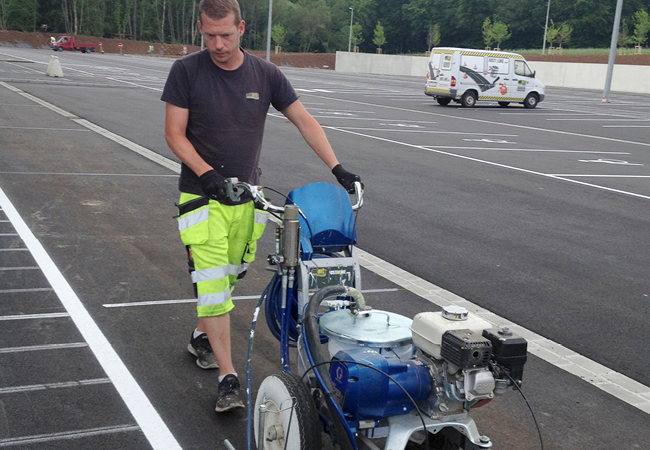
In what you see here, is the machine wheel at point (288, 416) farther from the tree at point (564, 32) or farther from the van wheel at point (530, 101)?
the tree at point (564, 32)

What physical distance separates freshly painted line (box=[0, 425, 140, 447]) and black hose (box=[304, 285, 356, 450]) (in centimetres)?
115

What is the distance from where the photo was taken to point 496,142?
1797cm

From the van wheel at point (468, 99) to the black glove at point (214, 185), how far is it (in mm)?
28770

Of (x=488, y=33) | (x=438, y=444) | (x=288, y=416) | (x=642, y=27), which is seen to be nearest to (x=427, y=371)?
(x=438, y=444)

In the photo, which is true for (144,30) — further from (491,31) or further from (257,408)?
(257,408)

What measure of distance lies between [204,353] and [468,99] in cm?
2844

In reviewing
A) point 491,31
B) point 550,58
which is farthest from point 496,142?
point 491,31

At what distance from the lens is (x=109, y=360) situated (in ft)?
14.1

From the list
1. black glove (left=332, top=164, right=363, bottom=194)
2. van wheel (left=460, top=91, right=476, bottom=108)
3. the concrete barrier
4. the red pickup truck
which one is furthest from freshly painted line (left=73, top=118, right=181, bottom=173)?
the red pickup truck

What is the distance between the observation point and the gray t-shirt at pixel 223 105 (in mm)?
3674

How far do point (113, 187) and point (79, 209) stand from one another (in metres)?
1.43

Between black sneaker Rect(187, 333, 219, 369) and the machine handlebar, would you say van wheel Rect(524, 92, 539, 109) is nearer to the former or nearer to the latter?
black sneaker Rect(187, 333, 219, 369)

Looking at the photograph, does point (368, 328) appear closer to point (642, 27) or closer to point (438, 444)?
point (438, 444)

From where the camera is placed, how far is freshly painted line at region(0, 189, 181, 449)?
11.5 ft
